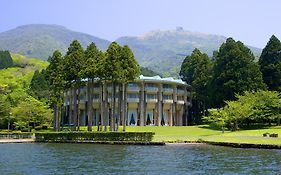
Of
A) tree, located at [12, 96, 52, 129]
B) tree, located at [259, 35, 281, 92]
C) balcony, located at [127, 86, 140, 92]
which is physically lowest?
tree, located at [12, 96, 52, 129]

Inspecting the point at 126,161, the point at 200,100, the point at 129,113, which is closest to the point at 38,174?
the point at 126,161

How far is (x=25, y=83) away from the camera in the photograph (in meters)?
131

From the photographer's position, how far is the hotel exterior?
89.9 metres

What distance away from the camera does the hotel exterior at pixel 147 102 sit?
89.9 m

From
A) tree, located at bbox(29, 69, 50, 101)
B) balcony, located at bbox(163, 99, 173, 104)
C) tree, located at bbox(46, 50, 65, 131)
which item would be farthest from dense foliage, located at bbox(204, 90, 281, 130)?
tree, located at bbox(29, 69, 50, 101)

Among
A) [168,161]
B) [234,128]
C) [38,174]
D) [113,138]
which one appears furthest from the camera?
[234,128]

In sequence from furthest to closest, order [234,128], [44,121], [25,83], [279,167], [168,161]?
[25,83]
[44,121]
[234,128]
[168,161]
[279,167]

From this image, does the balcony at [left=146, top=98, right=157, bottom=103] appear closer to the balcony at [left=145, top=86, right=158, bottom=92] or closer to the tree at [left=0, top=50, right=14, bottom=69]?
the balcony at [left=145, top=86, right=158, bottom=92]

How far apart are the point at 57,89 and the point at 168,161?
Result: 4375 cm

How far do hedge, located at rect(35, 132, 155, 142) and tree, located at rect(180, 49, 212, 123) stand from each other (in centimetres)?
3841

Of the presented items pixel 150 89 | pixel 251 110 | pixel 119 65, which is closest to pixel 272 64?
pixel 251 110

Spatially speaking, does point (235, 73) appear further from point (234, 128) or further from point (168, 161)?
point (168, 161)

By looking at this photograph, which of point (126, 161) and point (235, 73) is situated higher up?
point (235, 73)

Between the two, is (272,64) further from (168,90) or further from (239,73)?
(168,90)
